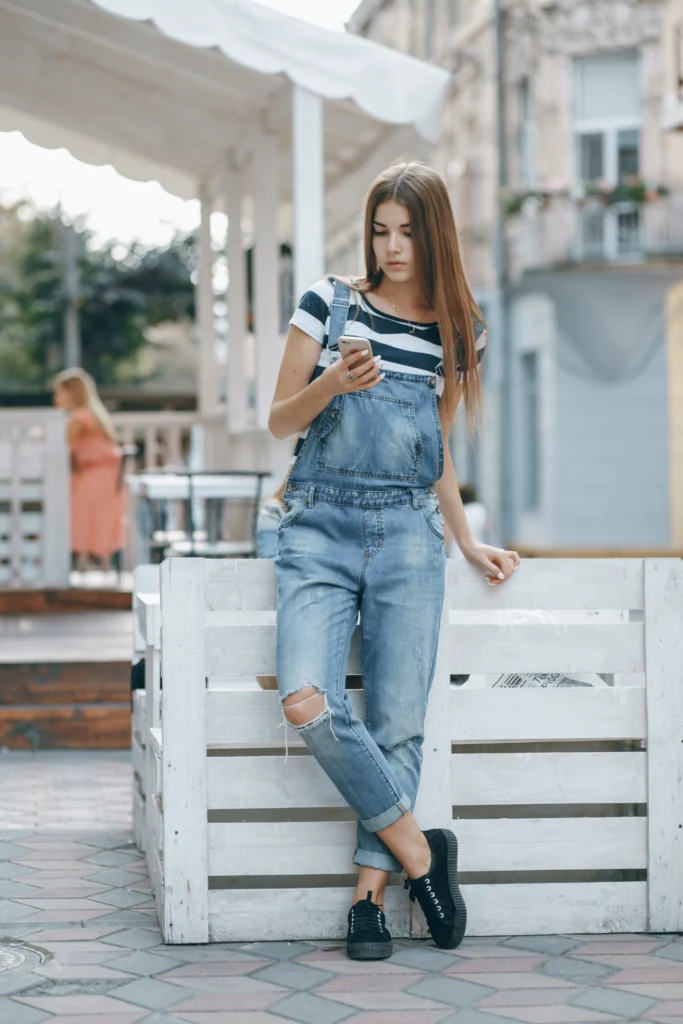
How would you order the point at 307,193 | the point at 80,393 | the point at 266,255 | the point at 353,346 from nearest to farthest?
the point at 353,346 → the point at 307,193 → the point at 266,255 → the point at 80,393

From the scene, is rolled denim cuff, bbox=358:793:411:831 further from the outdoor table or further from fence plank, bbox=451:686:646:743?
the outdoor table

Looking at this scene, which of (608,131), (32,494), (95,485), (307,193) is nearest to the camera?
(307,193)

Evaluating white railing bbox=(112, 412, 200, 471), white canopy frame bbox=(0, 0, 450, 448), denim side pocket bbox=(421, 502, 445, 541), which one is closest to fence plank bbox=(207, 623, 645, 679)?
denim side pocket bbox=(421, 502, 445, 541)

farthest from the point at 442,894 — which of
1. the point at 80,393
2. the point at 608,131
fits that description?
the point at 608,131

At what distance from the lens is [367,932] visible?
338 centimetres

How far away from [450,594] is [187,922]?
0.95 m

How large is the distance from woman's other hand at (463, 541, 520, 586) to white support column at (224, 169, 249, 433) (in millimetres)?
5187

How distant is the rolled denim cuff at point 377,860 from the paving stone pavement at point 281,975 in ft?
0.62

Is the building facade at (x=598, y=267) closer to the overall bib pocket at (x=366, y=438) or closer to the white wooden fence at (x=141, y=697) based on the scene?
the white wooden fence at (x=141, y=697)

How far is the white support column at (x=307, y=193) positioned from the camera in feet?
22.3

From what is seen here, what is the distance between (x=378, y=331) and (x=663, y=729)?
112cm

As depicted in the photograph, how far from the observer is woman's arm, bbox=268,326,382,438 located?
320 centimetres

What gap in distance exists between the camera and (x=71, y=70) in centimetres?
832

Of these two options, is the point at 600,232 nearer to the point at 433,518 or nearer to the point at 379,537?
the point at 433,518
